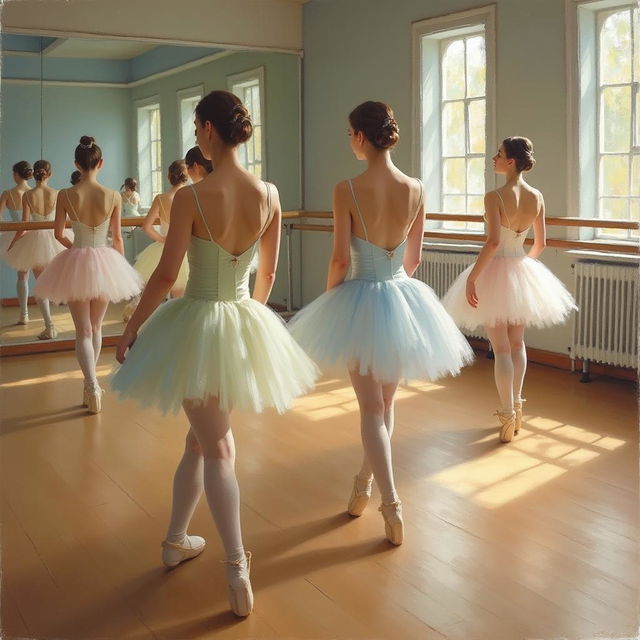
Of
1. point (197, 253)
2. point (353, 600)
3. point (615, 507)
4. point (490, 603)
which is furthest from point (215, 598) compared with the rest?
point (615, 507)

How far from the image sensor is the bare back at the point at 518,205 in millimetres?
3945

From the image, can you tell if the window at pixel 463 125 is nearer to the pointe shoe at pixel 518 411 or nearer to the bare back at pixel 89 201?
the pointe shoe at pixel 518 411

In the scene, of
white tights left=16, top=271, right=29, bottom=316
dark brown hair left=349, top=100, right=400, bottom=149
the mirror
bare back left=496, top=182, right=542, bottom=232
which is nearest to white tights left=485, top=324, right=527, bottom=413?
bare back left=496, top=182, right=542, bottom=232

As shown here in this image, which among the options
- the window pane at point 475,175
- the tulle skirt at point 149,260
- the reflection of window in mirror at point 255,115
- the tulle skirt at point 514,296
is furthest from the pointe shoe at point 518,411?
the reflection of window in mirror at point 255,115

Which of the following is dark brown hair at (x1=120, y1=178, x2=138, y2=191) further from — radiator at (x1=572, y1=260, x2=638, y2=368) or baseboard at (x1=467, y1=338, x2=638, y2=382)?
radiator at (x1=572, y1=260, x2=638, y2=368)

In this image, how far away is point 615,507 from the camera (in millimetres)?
3193

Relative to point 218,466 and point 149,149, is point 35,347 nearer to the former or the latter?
point 149,149

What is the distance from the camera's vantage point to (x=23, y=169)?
6215mm

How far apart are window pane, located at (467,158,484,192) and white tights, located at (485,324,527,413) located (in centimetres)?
252

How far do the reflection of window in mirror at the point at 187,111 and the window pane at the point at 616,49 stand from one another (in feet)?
10.2

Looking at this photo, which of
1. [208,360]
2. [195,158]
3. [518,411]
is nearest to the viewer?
[208,360]

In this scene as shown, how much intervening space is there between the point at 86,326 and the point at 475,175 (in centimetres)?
320

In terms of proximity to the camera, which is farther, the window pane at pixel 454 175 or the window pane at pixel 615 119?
the window pane at pixel 454 175

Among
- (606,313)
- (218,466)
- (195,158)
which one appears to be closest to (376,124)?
(195,158)
